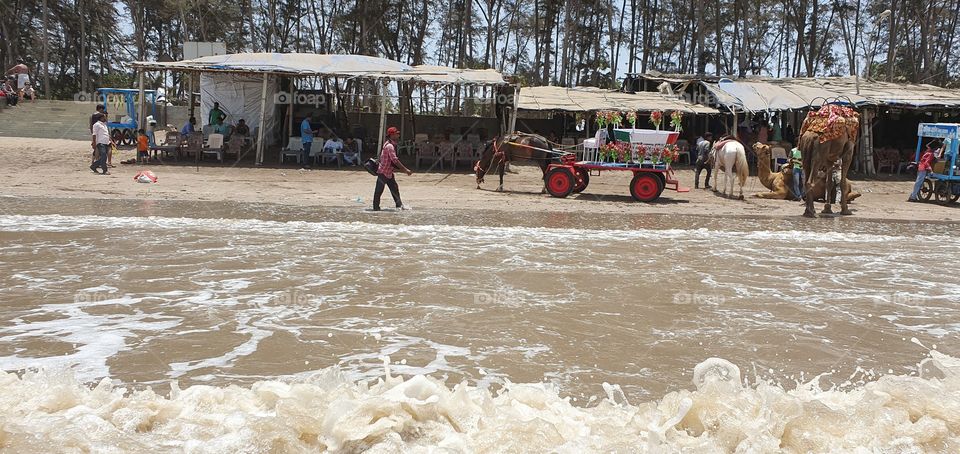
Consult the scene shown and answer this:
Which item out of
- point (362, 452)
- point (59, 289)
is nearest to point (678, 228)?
point (59, 289)

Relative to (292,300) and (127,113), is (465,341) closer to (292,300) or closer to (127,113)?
(292,300)

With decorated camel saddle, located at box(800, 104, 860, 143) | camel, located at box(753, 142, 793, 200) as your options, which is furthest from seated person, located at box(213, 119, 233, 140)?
decorated camel saddle, located at box(800, 104, 860, 143)

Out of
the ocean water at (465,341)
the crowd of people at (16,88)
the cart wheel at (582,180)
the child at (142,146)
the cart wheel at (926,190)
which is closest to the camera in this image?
the ocean water at (465,341)

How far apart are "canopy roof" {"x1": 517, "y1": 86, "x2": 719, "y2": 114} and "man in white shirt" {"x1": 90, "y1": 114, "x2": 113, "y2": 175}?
1092cm

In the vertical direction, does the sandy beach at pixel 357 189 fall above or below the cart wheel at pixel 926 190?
below

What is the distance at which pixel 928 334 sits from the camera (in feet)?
18.2

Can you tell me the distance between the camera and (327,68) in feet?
69.4

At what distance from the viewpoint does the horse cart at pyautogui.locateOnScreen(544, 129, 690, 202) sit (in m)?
14.3

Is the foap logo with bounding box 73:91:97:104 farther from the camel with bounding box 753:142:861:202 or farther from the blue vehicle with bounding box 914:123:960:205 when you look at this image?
the blue vehicle with bounding box 914:123:960:205

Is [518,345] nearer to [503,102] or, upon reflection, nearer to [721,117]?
[503,102]

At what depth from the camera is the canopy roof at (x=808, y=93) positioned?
22.3 m

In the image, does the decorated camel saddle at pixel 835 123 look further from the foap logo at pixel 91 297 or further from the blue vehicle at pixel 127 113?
the blue vehicle at pixel 127 113

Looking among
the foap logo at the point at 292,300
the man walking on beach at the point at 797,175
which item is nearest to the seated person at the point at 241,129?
the man walking on beach at the point at 797,175

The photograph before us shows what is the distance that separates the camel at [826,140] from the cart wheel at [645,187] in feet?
9.15
